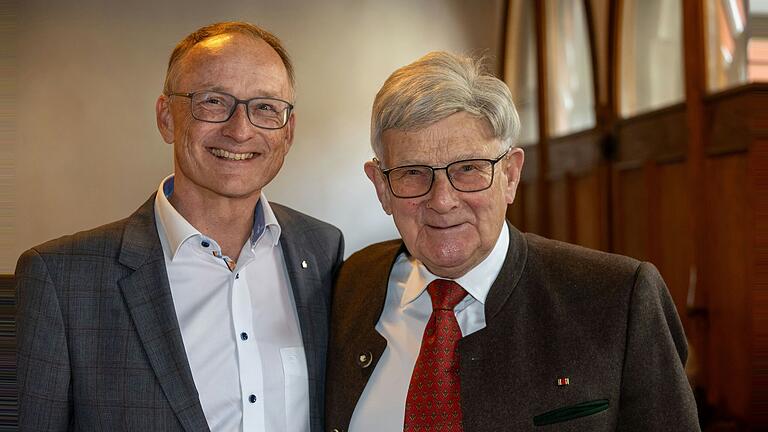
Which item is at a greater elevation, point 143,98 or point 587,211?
point 143,98

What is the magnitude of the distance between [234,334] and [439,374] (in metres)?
0.48

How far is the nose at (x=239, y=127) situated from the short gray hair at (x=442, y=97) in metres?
0.33

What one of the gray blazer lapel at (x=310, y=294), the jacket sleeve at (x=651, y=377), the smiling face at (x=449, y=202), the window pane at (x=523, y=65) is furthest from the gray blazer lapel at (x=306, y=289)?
the window pane at (x=523, y=65)

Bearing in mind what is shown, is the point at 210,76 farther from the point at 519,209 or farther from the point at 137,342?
the point at 519,209

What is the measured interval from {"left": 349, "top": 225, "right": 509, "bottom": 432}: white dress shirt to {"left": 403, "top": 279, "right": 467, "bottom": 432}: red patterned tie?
0.03 meters

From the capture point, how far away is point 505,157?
159 cm

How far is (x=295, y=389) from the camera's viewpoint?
5.93ft

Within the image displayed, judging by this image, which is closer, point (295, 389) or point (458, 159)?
point (458, 159)

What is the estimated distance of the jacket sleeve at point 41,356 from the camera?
1585mm

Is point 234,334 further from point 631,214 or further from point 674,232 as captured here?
point 631,214

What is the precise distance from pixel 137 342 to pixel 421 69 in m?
0.79

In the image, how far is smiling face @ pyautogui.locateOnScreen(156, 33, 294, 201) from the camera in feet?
5.89

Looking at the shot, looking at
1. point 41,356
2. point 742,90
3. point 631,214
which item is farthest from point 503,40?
point 41,356

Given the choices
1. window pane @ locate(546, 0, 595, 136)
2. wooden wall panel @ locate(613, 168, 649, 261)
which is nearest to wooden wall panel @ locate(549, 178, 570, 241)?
window pane @ locate(546, 0, 595, 136)
